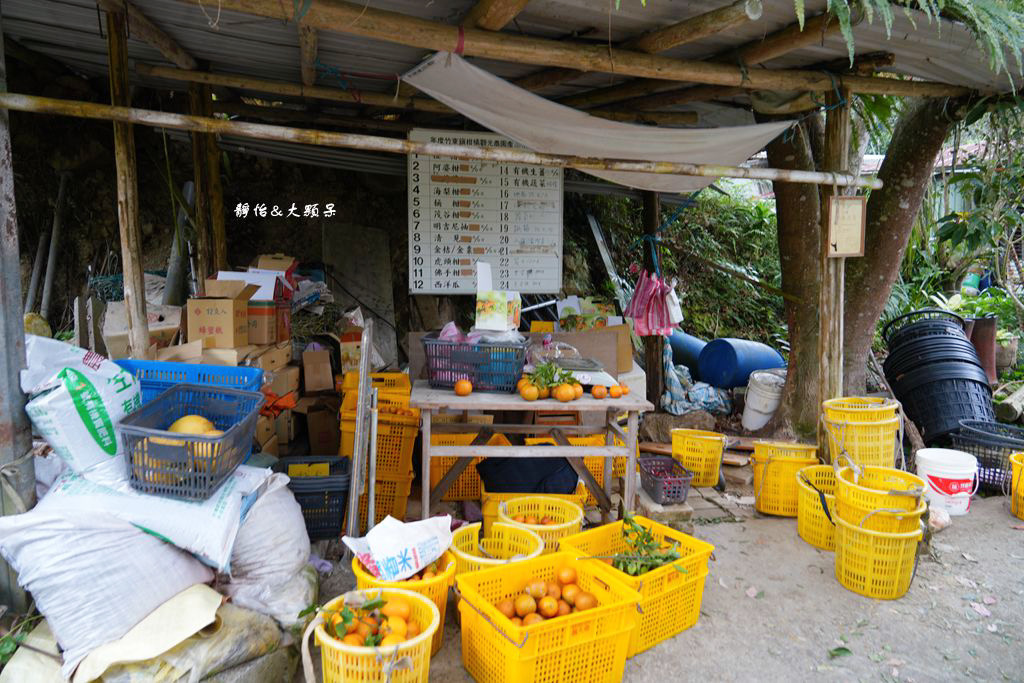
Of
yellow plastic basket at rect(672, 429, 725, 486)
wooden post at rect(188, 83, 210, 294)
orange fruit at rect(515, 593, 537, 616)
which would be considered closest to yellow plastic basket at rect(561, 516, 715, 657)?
orange fruit at rect(515, 593, 537, 616)

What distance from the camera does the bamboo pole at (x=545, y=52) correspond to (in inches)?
133

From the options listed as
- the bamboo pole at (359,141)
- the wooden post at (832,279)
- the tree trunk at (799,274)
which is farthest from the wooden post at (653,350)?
the bamboo pole at (359,141)

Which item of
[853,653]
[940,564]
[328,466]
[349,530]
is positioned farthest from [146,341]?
[940,564]

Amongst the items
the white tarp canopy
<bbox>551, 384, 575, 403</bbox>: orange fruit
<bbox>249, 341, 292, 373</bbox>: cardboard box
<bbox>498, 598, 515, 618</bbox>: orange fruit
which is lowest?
<bbox>498, 598, 515, 618</bbox>: orange fruit

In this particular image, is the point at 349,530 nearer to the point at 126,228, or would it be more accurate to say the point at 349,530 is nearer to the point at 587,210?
the point at 126,228

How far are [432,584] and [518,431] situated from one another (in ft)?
5.50

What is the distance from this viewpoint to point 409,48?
4.49 m

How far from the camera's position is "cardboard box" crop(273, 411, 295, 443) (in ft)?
17.4

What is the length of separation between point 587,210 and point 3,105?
303 inches

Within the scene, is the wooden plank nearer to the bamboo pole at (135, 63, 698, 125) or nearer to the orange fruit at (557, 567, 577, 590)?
the orange fruit at (557, 567, 577, 590)

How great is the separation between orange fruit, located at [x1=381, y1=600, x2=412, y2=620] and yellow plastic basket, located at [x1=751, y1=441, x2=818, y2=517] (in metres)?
3.25

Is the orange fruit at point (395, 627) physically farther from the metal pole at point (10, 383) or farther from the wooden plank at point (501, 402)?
the metal pole at point (10, 383)

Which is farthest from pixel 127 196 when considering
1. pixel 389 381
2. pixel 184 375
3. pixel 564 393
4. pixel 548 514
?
pixel 548 514

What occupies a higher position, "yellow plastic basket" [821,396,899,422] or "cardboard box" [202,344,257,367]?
"cardboard box" [202,344,257,367]
